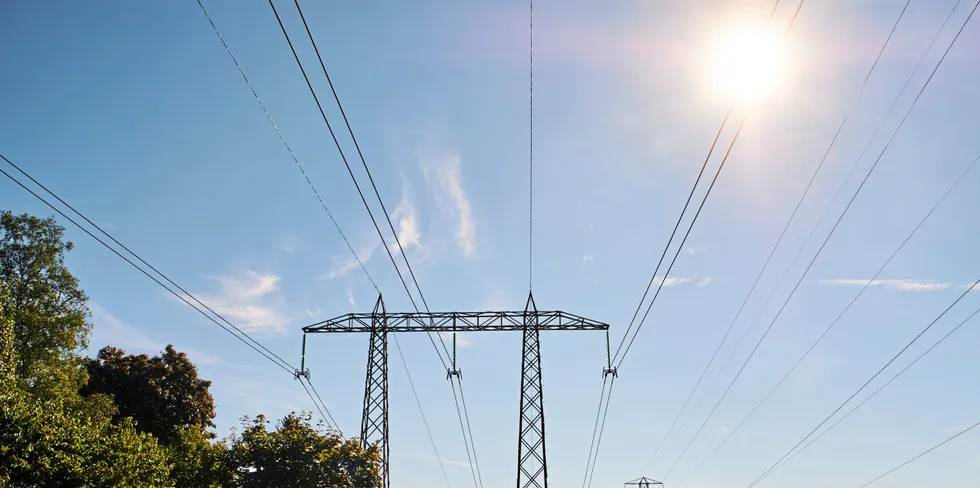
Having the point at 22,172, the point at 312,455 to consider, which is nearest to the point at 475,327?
the point at 312,455

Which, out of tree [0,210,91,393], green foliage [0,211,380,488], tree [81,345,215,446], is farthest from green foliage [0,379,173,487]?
tree [81,345,215,446]

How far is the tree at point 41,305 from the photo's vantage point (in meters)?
35.6

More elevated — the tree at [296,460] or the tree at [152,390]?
the tree at [152,390]

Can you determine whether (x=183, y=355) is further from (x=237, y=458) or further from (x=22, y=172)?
(x=22, y=172)

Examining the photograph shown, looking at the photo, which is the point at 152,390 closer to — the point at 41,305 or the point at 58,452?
the point at 41,305

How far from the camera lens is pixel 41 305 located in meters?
37.6

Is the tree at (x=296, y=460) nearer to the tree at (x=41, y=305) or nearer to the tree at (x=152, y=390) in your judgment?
the tree at (x=41, y=305)

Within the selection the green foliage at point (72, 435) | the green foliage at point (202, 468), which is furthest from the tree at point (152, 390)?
the green foliage at point (202, 468)

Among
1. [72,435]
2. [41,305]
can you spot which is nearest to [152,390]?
[41,305]

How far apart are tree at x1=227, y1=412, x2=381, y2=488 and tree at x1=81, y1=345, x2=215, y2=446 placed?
24991 mm

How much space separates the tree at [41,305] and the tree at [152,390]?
45.1 ft

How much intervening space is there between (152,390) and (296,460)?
29799 millimetres

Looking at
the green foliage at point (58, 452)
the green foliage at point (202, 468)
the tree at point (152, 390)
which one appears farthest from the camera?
the tree at point (152, 390)

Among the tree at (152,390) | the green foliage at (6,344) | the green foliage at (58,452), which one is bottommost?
the green foliage at (58,452)
